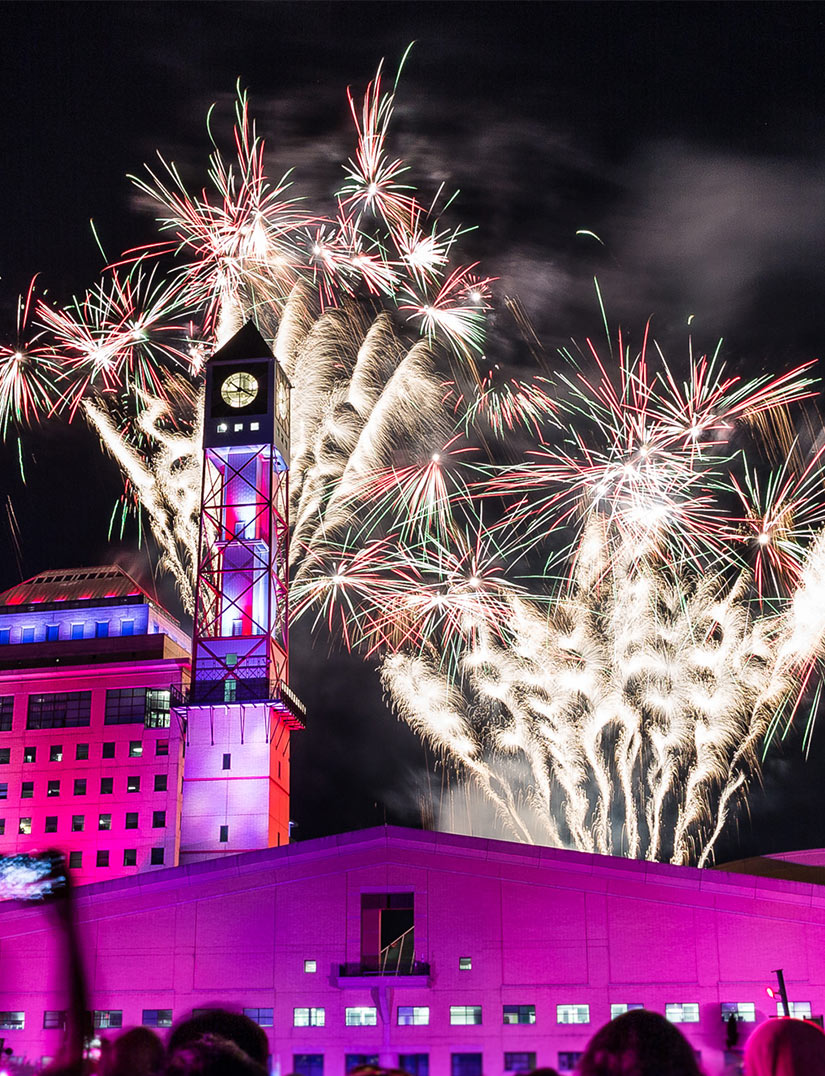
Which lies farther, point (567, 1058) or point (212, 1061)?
point (567, 1058)

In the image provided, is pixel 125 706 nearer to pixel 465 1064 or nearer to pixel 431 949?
pixel 431 949

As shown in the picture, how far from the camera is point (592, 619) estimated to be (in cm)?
4597

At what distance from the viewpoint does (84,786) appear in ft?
236

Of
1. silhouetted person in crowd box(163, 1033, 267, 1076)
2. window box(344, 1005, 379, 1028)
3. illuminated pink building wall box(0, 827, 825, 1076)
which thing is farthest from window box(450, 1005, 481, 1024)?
silhouetted person in crowd box(163, 1033, 267, 1076)

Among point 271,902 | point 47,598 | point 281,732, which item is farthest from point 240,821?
point 47,598

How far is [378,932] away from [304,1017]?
3.77 m

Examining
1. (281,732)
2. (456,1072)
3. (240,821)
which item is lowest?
(456,1072)

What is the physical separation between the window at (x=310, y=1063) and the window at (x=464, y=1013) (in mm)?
4664

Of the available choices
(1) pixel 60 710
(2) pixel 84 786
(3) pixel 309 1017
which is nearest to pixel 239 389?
(1) pixel 60 710

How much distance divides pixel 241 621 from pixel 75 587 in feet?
78.1

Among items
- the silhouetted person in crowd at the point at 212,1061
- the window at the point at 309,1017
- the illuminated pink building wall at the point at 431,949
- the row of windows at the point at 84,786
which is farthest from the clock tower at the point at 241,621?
the silhouetted person in crowd at the point at 212,1061

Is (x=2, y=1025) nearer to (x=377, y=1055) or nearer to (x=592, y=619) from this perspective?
(x=377, y=1055)

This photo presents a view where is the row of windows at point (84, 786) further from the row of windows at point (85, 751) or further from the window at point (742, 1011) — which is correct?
the window at point (742, 1011)

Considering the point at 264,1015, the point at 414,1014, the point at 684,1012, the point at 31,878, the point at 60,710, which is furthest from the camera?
the point at 60,710
